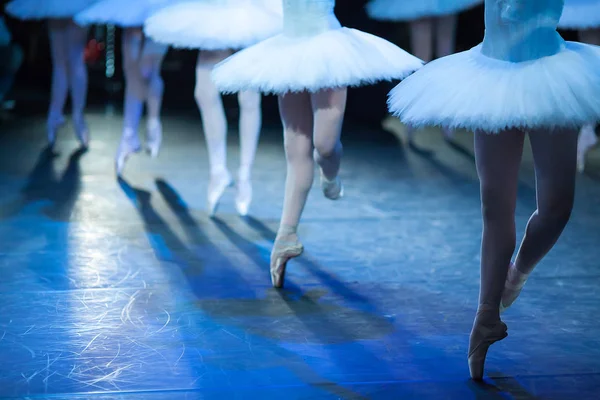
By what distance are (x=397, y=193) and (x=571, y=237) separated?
4.05 ft

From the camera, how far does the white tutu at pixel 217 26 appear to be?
4.24 m

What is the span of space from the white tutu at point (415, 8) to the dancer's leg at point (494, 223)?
4.42m

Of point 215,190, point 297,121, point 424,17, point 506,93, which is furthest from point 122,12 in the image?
point 506,93

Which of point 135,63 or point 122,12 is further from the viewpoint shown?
point 135,63

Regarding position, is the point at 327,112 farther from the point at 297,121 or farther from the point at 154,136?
the point at 154,136

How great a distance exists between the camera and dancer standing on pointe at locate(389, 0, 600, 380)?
229 cm

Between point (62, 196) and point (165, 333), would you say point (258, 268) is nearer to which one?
point (165, 333)

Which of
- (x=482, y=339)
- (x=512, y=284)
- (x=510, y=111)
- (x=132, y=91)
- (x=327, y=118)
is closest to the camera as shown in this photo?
(x=510, y=111)

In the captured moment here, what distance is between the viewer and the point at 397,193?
5.21 m

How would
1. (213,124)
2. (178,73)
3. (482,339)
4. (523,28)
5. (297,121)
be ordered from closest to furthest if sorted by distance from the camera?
(523,28), (482,339), (297,121), (213,124), (178,73)

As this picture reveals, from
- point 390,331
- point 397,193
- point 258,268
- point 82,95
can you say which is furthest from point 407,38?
point 390,331

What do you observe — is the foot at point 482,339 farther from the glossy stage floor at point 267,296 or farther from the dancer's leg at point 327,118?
the dancer's leg at point 327,118

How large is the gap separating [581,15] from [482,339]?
3.20m

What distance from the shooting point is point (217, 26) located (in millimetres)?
4285
